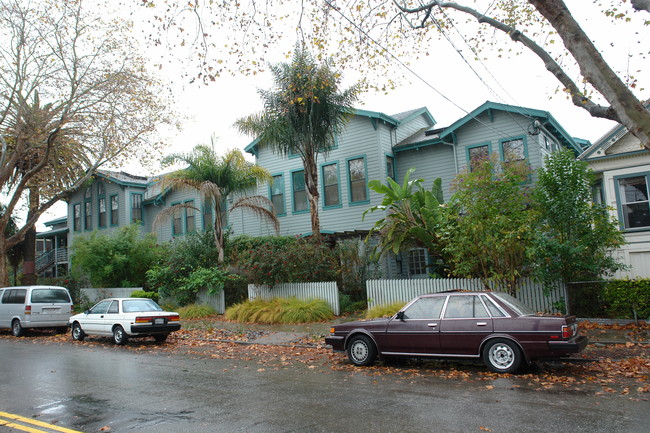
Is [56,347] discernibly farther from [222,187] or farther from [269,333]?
[222,187]

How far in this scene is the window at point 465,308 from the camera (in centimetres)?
923

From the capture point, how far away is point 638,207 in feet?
59.5

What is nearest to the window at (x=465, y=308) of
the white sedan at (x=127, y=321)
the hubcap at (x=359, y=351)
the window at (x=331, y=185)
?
the hubcap at (x=359, y=351)

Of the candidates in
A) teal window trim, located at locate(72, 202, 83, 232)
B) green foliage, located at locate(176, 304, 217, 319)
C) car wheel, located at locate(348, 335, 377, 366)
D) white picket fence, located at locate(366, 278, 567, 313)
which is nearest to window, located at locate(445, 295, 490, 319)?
car wheel, located at locate(348, 335, 377, 366)

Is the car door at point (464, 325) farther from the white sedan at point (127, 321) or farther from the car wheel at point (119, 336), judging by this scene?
the car wheel at point (119, 336)

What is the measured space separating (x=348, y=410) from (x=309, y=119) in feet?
49.6

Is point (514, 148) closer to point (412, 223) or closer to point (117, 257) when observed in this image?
point (412, 223)

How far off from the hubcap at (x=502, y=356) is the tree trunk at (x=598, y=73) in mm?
3908

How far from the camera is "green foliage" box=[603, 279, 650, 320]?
13.4 meters

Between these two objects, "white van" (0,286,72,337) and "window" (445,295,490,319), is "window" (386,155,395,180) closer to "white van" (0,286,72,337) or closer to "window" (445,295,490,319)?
"white van" (0,286,72,337)

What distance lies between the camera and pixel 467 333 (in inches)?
359

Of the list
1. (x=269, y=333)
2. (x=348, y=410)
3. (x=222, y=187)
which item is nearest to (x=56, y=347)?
(x=269, y=333)

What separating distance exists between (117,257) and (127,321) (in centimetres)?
1167

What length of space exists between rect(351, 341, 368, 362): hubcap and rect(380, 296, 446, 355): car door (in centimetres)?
37
